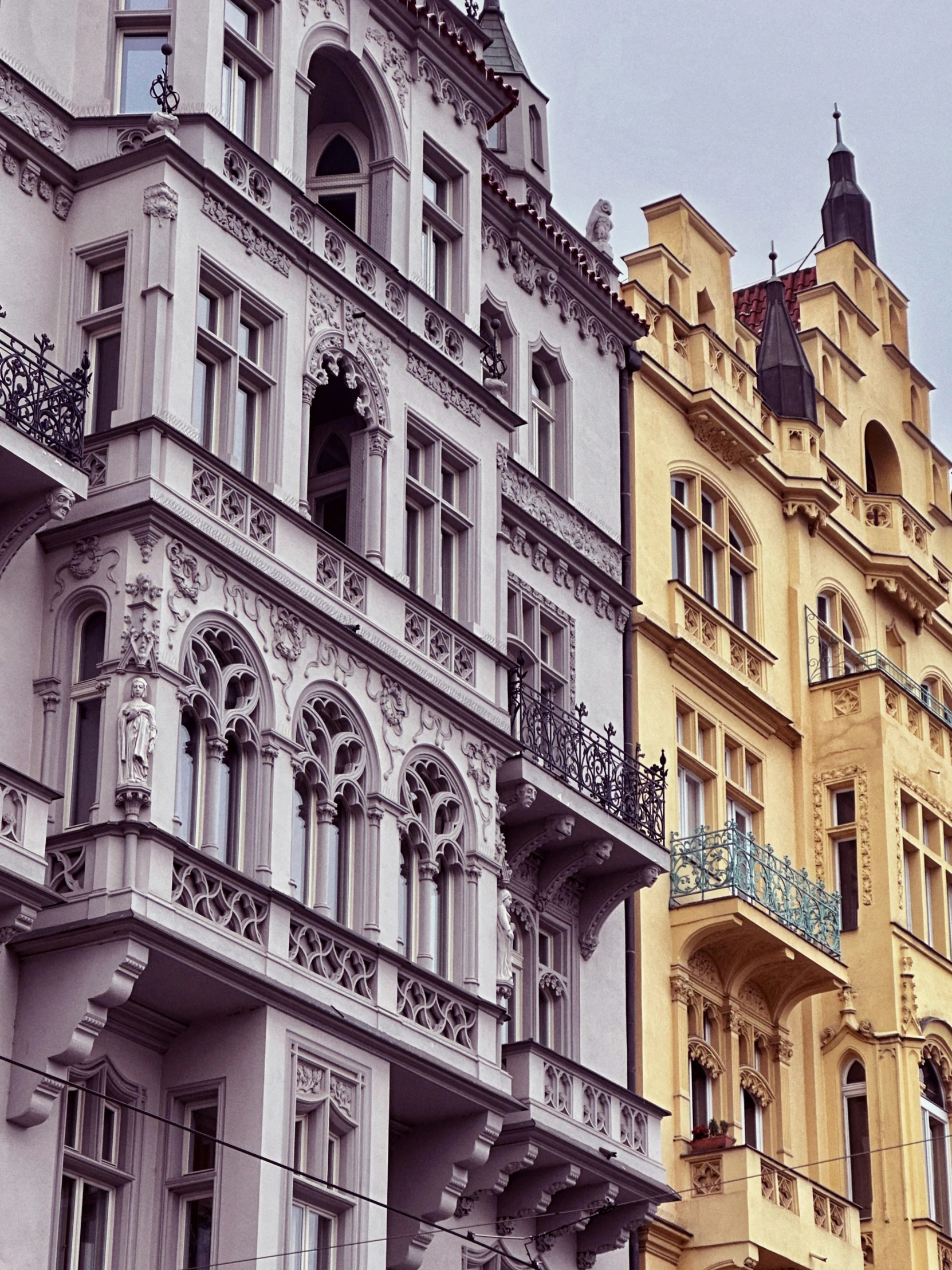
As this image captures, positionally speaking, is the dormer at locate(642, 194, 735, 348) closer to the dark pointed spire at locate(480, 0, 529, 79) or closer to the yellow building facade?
the yellow building facade

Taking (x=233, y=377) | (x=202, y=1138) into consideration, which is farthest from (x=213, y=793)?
(x=233, y=377)

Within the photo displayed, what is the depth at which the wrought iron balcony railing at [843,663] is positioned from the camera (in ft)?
128

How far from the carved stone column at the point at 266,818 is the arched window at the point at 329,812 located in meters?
0.49

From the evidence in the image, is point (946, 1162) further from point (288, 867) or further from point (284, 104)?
point (284, 104)

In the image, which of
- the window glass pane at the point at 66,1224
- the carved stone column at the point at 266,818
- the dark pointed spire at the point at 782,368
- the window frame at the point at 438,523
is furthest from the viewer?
the dark pointed spire at the point at 782,368

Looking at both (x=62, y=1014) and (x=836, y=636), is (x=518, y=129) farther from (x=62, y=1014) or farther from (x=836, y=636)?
(x=62, y=1014)

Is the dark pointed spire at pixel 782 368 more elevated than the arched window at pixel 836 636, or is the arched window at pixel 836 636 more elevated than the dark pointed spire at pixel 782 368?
the dark pointed spire at pixel 782 368

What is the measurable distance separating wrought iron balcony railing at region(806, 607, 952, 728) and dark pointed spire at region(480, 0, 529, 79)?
9.38m

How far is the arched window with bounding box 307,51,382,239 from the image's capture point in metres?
28.7

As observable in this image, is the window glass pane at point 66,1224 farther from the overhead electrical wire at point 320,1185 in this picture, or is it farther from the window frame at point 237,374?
the window frame at point 237,374

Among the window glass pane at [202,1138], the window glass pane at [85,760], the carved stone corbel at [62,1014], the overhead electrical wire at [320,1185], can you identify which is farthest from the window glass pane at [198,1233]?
the window glass pane at [85,760]

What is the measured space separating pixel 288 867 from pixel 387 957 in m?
1.58

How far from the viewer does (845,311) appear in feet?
144

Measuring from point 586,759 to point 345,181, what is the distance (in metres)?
7.47
